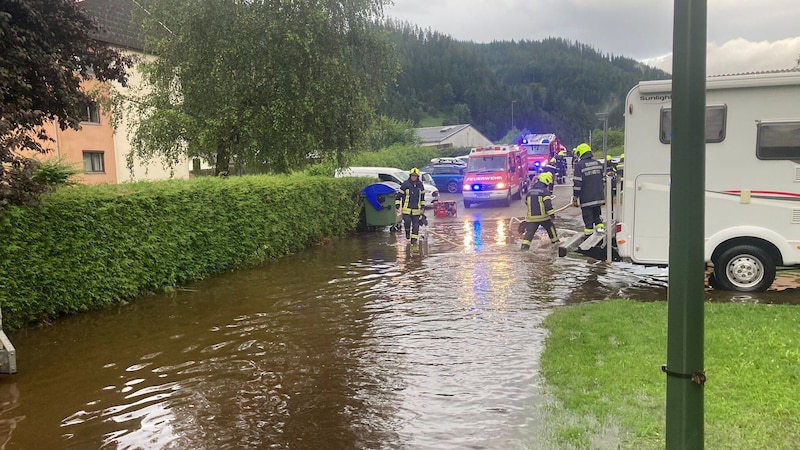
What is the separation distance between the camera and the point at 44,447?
4609 mm

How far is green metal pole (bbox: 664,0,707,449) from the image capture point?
221 centimetres

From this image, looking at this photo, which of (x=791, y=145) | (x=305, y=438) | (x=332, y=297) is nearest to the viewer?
(x=305, y=438)

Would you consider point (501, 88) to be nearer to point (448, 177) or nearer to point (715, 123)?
point (448, 177)

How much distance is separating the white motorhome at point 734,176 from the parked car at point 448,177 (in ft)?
85.2

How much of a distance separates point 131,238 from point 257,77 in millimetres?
8295

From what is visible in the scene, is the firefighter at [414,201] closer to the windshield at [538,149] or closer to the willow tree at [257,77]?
the willow tree at [257,77]

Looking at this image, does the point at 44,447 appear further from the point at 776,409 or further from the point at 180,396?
the point at 776,409

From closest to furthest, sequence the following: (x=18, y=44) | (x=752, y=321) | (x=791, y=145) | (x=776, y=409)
→ (x=776, y=409), (x=752, y=321), (x=18, y=44), (x=791, y=145)

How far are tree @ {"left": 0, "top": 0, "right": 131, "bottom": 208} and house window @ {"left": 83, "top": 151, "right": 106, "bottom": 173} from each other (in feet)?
70.7

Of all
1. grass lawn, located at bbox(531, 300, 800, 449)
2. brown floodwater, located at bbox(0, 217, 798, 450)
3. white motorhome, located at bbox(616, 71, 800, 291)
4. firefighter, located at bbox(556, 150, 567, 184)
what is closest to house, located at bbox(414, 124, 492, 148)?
firefighter, located at bbox(556, 150, 567, 184)

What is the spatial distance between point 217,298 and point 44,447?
5.24 m

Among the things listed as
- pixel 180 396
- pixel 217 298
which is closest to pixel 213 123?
pixel 217 298

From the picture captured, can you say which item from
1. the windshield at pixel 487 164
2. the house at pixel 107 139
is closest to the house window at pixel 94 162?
the house at pixel 107 139

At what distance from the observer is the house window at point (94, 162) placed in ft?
92.2
